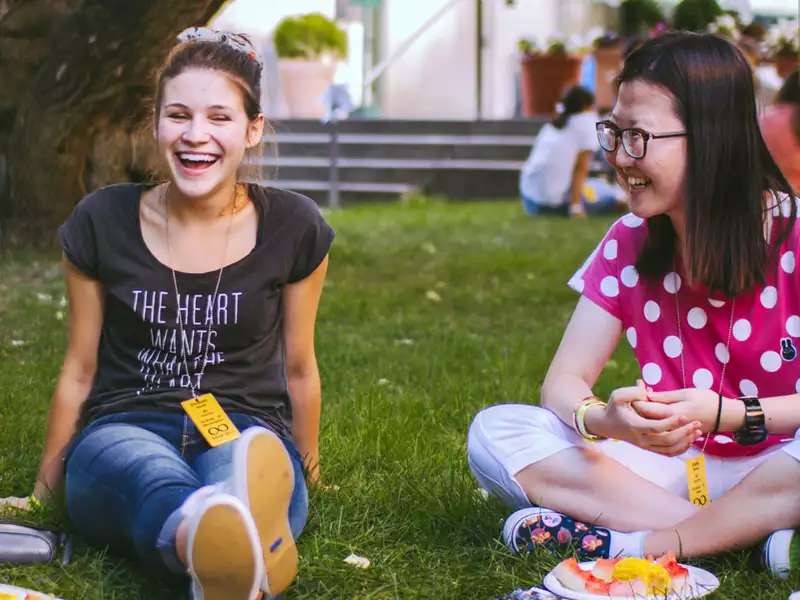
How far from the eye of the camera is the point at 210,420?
274 cm

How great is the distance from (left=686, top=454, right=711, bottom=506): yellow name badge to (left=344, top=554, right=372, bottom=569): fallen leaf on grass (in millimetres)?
659

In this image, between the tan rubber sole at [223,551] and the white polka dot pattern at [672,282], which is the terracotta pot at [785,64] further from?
the tan rubber sole at [223,551]

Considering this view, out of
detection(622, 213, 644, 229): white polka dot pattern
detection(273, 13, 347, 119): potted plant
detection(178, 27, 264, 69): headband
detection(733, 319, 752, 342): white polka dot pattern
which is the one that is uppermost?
detection(273, 13, 347, 119): potted plant

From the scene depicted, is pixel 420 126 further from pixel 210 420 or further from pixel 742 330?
pixel 210 420

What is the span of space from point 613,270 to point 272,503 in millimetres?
984

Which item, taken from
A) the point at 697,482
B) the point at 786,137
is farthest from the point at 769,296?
the point at 786,137

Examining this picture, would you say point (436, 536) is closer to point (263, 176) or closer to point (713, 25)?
point (263, 176)

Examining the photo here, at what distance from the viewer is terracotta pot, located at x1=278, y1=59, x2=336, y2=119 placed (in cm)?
1606

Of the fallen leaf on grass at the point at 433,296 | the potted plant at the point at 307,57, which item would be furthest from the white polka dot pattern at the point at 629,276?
the potted plant at the point at 307,57

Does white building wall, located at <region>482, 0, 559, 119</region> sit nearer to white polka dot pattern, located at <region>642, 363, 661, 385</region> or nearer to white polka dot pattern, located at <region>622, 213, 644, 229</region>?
white polka dot pattern, located at <region>622, 213, 644, 229</region>

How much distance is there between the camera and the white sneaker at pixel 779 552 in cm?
261

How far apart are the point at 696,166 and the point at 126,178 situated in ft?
17.1

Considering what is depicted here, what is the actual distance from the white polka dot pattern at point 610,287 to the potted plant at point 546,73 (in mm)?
12375

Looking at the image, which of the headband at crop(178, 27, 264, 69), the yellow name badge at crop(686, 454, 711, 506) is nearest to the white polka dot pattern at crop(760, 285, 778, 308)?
the yellow name badge at crop(686, 454, 711, 506)
